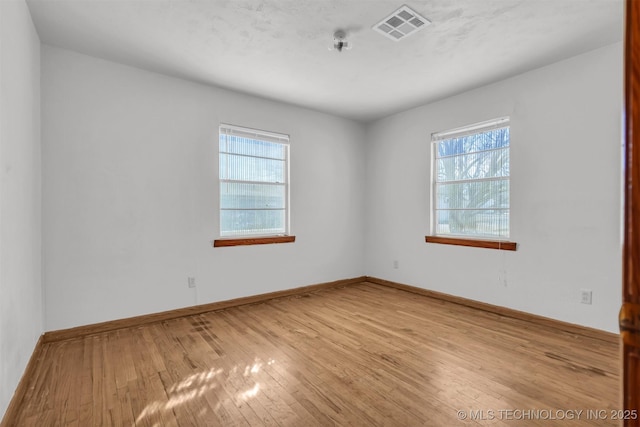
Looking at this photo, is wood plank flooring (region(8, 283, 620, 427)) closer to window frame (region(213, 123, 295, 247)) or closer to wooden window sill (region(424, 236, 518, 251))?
wooden window sill (region(424, 236, 518, 251))

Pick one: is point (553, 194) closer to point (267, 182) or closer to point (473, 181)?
point (473, 181)

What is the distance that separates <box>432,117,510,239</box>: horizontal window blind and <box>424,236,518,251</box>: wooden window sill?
12 centimetres

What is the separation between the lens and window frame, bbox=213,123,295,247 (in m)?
3.83

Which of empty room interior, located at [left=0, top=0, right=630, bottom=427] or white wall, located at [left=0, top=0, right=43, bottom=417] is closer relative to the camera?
white wall, located at [left=0, top=0, right=43, bottom=417]

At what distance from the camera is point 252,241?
4.02m

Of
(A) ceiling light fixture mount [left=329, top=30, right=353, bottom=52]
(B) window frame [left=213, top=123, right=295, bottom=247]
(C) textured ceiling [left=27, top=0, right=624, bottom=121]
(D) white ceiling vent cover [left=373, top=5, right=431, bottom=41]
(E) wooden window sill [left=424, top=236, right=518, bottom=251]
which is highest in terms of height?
(C) textured ceiling [left=27, top=0, right=624, bottom=121]

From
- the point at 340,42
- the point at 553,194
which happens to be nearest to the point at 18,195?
the point at 340,42

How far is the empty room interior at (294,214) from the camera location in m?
2.01

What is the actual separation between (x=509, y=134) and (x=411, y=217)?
5.36 feet

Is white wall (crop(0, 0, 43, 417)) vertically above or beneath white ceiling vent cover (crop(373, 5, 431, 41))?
beneath

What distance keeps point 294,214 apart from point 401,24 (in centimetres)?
271

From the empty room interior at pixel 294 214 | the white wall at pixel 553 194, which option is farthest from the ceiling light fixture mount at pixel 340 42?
the white wall at pixel 553 194

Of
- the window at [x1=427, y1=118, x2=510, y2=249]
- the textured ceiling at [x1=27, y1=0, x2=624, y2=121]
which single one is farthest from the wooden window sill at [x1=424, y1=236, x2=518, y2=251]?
the textured ceiling at [x1=27, y1=0, x2=624, y2=121]

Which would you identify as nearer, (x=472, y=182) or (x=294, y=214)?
(x=472, y=182)
